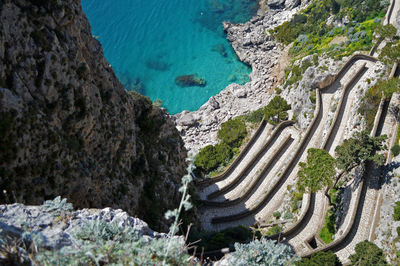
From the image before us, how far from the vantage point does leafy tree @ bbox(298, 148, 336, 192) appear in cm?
2748

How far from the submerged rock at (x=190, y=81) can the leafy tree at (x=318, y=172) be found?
39.8m

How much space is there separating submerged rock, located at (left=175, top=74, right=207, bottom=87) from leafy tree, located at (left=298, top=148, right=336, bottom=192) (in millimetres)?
39845

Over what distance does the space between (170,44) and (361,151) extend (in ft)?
195

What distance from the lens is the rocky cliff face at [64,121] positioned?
17156mm

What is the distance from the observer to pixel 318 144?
35.4 m

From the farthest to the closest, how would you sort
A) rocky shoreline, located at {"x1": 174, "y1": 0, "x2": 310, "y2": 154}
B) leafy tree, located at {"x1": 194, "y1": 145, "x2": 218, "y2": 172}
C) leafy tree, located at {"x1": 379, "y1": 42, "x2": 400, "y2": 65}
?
rocky shoreline, located at {"x1": 174, "y1": 0, "x2": 310, "y2": 154}
leafy tree, located at {"x1": 194, "y1": 145, "x2": 218, "y2": 172}
leafy tree, located at {"x1": 379, "y1": 42, "x2": 400, "y2": 65}

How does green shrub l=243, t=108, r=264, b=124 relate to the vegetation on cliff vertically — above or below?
below

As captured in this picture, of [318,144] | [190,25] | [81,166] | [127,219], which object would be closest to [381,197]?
[318,144]

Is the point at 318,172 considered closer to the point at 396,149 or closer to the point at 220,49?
the point at 396,149

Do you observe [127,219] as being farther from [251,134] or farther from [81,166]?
[251,134]

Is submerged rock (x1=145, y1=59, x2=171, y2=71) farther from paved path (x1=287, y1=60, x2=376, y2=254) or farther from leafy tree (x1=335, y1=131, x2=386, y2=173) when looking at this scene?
leafy tree (x1=335, y1=131, x2=386, y2=173)

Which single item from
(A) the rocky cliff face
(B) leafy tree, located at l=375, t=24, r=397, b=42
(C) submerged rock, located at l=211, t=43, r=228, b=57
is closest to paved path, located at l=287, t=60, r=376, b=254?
(B) leafy tree, located at l=375, t=24, r=397, b=42

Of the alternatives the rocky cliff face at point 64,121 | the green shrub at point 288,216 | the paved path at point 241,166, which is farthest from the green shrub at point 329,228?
the rocky cliff face at point 64,121

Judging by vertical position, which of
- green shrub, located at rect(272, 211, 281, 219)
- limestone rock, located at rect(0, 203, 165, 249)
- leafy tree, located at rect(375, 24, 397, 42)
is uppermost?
leafy tree, located at rect(375, 24, 397, 42)
